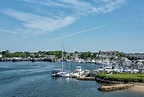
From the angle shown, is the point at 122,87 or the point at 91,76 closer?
the point at 122,87

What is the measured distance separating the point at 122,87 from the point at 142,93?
496 cm

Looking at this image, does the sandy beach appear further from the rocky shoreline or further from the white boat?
the white boat

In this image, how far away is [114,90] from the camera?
164 ft

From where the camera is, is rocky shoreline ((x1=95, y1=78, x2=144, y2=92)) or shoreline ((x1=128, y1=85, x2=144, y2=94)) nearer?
shoreline ((x1=128, y1=85, x2=144, y2=94))

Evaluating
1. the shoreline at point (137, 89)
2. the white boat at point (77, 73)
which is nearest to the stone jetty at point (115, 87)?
the shoreline at point (137, 89)

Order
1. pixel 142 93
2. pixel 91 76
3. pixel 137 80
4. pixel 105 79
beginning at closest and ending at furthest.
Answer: pixel 142 93
pixel 137 80
pixel 105 79
pixel 91 76

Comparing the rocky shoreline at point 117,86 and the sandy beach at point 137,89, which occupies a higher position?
the rocky shoreline at point 117,86

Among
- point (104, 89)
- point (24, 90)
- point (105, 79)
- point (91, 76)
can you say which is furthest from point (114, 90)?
point (91, 76)

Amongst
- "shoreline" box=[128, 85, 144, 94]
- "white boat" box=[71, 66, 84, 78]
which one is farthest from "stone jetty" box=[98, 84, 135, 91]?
"white boat" box=[71, 66, 84, 78]

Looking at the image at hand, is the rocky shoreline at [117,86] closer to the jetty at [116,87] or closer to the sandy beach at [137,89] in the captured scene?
the jetty at [116,87]

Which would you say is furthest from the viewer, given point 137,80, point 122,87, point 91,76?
point 91,76

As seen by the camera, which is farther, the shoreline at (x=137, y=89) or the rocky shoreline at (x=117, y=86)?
the rocky shoreline at (x=117, y=86)

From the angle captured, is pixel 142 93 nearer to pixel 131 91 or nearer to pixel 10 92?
pixel 131 91

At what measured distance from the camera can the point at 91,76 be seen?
7206 cm
